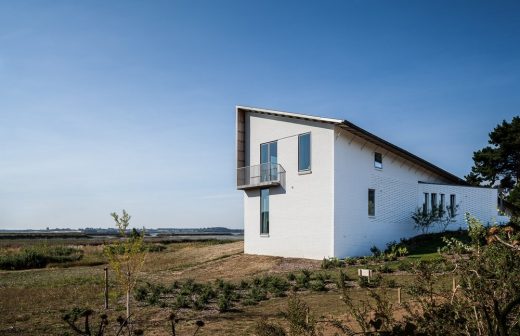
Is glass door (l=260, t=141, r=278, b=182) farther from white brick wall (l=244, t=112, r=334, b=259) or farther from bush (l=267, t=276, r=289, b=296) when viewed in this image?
bush (l=267, t=276, r=289, b=296)

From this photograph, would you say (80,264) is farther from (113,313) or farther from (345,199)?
(113,313)

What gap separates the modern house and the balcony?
0.06m

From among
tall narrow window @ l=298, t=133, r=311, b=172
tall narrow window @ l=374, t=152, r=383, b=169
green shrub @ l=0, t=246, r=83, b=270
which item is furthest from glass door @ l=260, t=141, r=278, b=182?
green shrub @ l=0, t=246, r=83, b=270

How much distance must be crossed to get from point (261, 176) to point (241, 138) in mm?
3434

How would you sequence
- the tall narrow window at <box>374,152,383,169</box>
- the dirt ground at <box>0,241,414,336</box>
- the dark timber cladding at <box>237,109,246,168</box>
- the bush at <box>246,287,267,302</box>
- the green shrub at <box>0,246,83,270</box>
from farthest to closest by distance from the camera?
the green shrub at <box>0,246,83,270</box>, the dark timber cladding at <box>237,109,246,168</box>, the tall narrow window at <box>374,152,383,169</box>, the bush at <box>246,287,267,302</box>, the dirt ground at <box>0,241,414,336</box>

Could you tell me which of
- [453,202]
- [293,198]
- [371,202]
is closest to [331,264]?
[293,198]

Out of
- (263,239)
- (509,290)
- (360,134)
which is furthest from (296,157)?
(509,290)

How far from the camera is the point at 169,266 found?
89.3 feet

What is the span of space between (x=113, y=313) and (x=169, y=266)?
15711mm

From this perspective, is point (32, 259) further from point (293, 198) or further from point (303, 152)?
point (303, 152)

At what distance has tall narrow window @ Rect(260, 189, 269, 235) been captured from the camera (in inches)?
1097

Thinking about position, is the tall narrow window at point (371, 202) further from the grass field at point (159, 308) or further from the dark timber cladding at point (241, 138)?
the dark timber cladding at point (241, 138)

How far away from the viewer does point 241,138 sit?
30125 mm

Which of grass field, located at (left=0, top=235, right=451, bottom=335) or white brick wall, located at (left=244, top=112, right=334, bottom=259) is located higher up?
white brick wall, located at (left=244, top=112, right=334, bottom=259)
